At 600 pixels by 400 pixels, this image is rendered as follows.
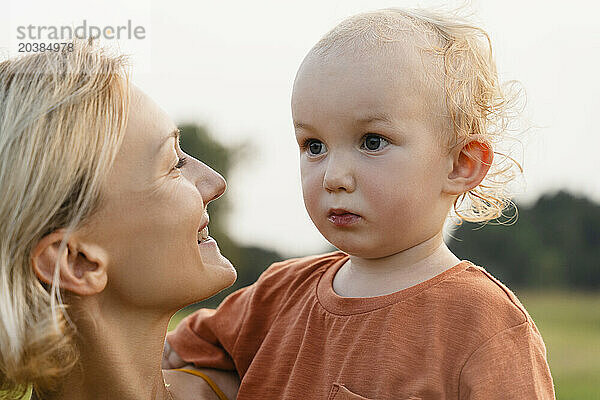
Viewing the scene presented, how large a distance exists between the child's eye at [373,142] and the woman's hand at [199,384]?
2.68ft

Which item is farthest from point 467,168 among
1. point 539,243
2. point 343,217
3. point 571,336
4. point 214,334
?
point 539,243

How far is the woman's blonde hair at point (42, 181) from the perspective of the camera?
1692 millimetres

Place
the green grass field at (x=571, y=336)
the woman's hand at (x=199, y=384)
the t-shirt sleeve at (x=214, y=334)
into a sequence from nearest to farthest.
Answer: the woman's hand at (x=199, y=384) → the t-shirt sleeve at (x=214, y=334) → the green grass field at (x=571, y=336)

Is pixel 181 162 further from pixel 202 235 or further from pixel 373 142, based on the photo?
pixel 373 142

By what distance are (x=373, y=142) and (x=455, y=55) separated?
293 mm

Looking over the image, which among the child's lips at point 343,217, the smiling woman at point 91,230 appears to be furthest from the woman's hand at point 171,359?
the child's lips at point 343,217

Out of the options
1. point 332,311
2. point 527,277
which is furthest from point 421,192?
point 527,277

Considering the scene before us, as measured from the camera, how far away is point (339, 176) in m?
1.82

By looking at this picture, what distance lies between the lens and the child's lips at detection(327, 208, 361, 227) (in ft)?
6.10

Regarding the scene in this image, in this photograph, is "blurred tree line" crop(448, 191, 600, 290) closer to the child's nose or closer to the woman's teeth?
the woman's teeth

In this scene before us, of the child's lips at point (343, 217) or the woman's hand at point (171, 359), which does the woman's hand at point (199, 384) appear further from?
the child's lips at point (343, 217)

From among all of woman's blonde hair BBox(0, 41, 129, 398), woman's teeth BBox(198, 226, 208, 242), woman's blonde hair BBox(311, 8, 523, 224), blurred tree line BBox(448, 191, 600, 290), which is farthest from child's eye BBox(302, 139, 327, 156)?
blurred tree line BBox(448, 191, 600, 290)

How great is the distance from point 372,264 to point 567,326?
34.3 ft

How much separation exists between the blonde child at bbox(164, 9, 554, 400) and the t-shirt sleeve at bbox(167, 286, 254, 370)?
223mm
